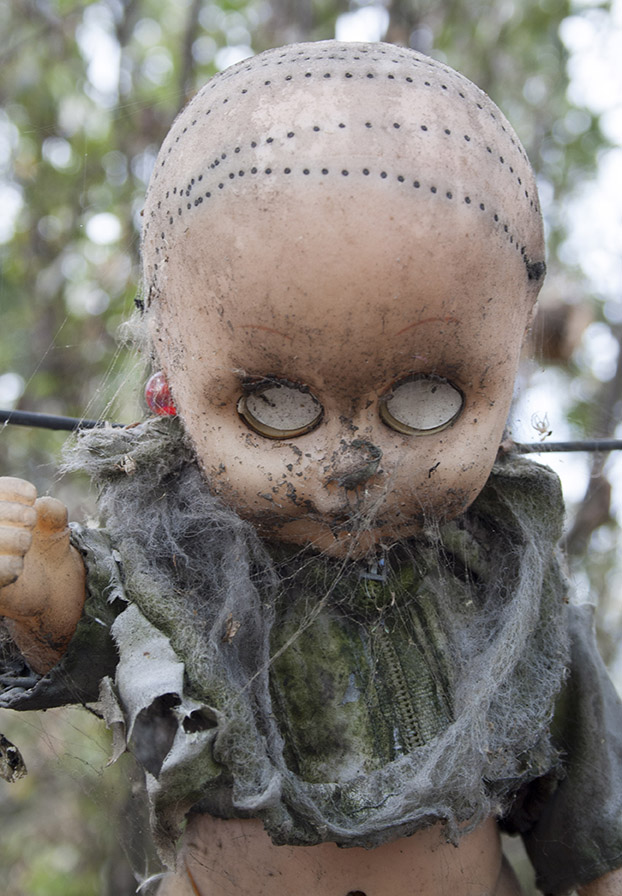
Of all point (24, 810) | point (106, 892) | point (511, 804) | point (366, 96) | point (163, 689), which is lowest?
point (24, 810)

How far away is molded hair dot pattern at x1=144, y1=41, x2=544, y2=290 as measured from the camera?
1.05 m

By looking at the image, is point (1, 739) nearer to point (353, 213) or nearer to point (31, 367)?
point (353, 213)

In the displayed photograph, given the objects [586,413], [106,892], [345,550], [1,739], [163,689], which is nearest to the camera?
[163,689]

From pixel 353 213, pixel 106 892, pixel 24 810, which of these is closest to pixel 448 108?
pixel 353 213

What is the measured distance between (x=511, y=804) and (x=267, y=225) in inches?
42.2

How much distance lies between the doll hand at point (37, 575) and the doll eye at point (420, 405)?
47cm

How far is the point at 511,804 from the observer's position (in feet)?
4.75

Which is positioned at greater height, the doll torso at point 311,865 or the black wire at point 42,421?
the black wire at point 42,421

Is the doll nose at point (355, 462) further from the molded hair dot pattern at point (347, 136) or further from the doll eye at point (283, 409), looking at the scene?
the molded hair dot pattern at point (347, 136)

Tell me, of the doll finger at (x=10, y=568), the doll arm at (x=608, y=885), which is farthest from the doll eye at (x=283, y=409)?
the doll arm at (x=608, y=885)

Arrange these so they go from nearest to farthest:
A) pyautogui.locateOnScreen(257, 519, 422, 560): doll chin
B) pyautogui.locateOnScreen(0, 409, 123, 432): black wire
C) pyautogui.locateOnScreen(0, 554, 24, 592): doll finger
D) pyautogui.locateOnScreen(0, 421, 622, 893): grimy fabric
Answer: pyautogui.locateOnScreen(0, 554, 24, 592): doll finger → pyautogui.locateOnScreen(0, 421, 622, 893): grimy fabric → pyautogui.locateOnScreen(257, 519, 422, 560): doll chin → pyautogui.locateOnScreen(0, 409, 123, 432): black wire

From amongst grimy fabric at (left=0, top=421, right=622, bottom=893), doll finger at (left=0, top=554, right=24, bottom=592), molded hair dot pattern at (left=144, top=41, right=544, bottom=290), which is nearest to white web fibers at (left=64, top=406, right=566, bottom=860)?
grimy fabric at (left=0, top=421, right=622, bottom=893)

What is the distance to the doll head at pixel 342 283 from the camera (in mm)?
1051

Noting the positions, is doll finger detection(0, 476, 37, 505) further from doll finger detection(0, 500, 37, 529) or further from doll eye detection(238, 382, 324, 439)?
doll eye detection(238, 382, 324, 439)
